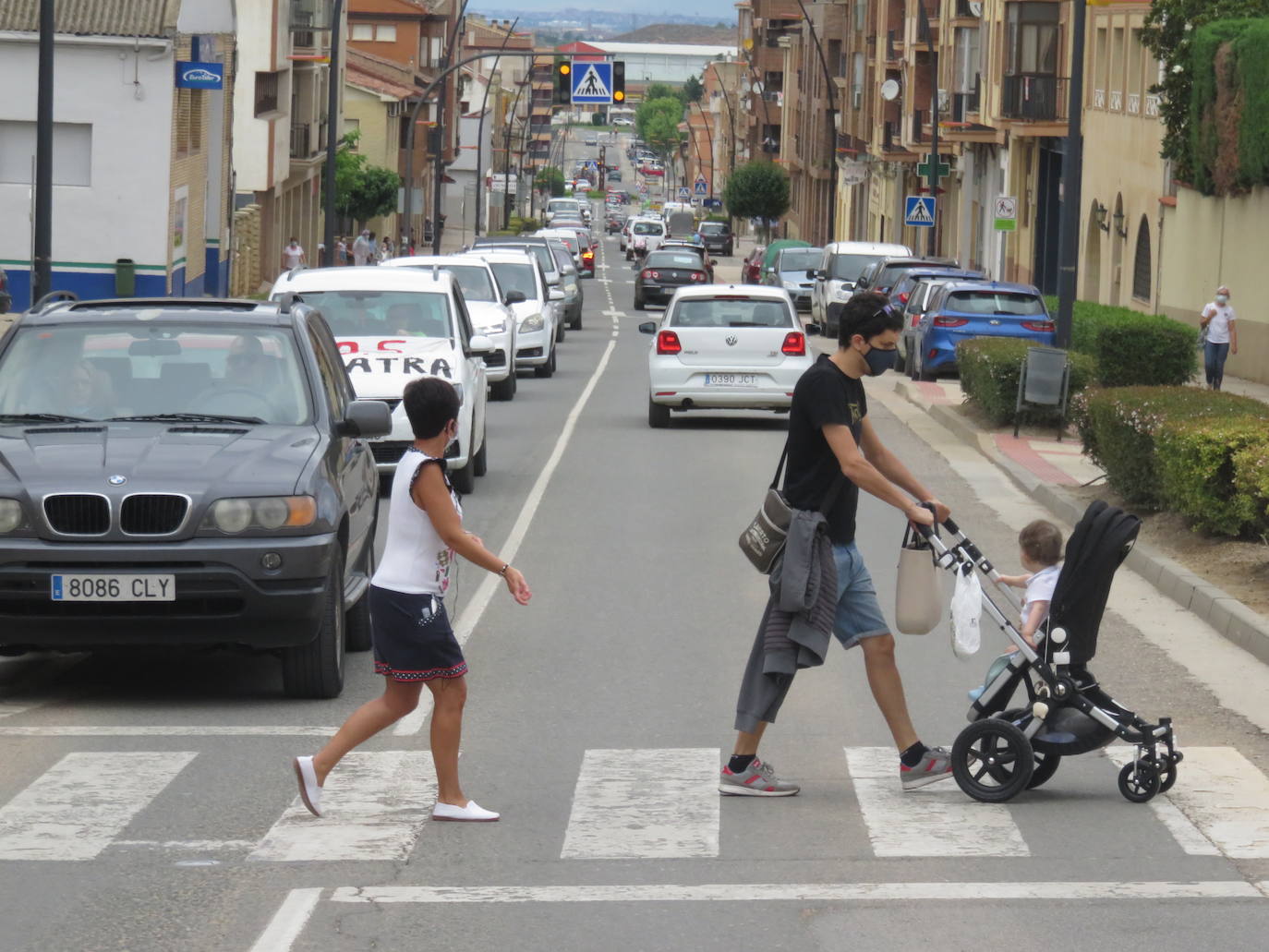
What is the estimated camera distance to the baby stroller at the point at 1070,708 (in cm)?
776

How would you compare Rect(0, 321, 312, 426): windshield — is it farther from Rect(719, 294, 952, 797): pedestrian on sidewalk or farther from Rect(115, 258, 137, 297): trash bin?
Rect(115, 258, 137, 297): trash bin

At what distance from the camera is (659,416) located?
25.0 metres

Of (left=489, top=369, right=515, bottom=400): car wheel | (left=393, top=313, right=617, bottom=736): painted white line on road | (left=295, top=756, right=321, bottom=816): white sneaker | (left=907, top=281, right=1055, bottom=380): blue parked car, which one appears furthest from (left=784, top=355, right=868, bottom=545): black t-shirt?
(left=907, top=281, right=1055, bottom=380): blue parked car

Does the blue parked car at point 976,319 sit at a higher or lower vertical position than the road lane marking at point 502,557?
higher

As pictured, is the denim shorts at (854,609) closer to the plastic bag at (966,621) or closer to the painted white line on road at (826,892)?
the plastic bag at (966,621)

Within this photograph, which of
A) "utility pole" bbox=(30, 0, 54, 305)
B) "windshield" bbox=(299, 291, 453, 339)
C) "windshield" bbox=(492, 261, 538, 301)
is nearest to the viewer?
"windshield" bbox=(299, 291, 453, 339)

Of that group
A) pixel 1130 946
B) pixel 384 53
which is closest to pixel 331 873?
pixel 1130 946

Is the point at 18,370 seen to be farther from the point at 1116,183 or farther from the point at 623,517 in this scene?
the point at 1116,183

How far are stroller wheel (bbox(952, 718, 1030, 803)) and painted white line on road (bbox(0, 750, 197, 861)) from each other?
292 centimetres

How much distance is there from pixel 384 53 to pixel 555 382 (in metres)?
82.2

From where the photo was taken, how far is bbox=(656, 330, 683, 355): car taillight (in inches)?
960

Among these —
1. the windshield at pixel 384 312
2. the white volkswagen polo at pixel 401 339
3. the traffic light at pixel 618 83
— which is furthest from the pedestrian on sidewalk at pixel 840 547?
the traffic light at pixel 618 83

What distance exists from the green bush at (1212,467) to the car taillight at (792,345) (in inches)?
399

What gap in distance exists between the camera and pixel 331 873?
679 cm
